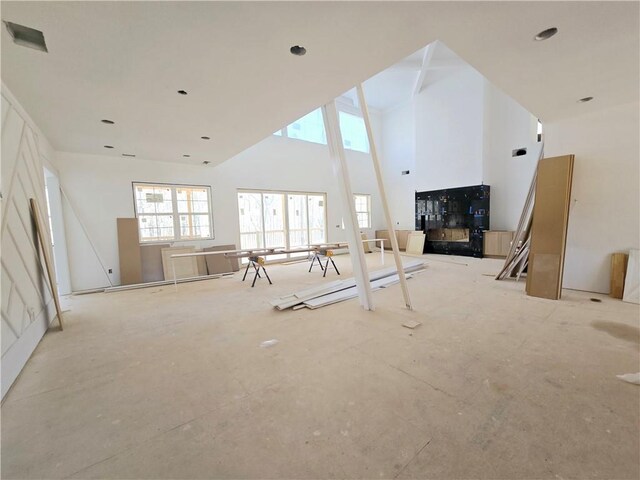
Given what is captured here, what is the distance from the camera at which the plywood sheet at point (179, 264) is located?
18.4ft

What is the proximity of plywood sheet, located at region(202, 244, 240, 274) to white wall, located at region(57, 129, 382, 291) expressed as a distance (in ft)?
0.68

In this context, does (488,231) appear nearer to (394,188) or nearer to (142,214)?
(394,188)

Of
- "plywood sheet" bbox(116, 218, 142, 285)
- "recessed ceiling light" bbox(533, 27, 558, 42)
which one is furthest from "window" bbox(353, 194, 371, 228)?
"recessed ceiling light" bbox(533, 27, 558, 42)

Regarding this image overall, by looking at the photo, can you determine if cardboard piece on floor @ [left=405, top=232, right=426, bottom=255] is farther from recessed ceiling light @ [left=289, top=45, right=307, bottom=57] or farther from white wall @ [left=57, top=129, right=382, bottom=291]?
recessed ceiling light @ [left=289, top=45, right=307, bottom=57]

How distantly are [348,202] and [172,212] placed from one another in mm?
4661

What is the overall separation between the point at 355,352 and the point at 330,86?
2.80 m

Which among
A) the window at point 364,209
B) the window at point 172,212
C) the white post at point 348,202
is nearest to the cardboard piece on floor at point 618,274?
the white post at point 348,202

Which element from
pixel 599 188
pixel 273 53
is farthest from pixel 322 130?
pixel 599 188

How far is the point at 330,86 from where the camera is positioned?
281 cm

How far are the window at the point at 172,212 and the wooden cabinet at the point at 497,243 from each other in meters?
7.76

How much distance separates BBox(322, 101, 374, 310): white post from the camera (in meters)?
3.31

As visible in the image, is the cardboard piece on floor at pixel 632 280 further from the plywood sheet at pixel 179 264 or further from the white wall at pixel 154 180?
the plywood sheet at pixel 179 264

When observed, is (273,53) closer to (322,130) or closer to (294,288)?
(294,288)

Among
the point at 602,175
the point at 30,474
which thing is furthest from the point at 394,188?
the point at 30,474
